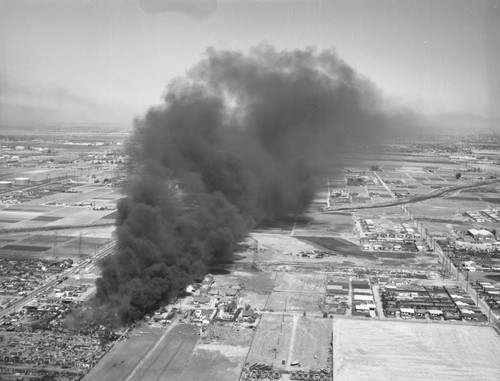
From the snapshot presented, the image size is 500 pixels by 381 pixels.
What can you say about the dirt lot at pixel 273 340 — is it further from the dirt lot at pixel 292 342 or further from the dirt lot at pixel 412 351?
the dirt lot at pixel 412 351

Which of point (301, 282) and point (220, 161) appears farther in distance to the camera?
point (220, 161)

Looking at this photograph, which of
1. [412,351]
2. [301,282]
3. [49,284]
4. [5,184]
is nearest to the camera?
[412,351]

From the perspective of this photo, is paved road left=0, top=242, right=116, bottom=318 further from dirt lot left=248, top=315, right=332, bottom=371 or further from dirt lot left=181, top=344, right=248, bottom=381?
dirt lot left=248, top=315, right=332, bottom=371

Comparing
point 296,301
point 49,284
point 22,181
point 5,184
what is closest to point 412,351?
point 296,301

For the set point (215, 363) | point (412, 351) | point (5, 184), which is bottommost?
point (215, 363)

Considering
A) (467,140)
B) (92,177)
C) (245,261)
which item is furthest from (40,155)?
(467,140)

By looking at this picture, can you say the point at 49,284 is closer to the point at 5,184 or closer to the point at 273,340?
the point at 273,340

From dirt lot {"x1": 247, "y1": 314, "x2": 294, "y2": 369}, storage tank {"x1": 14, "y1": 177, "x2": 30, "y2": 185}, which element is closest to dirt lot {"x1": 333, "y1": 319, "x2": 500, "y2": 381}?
dirt lot {"x1": 247, "y1": 314, "x2": 294, "y2": 369}
